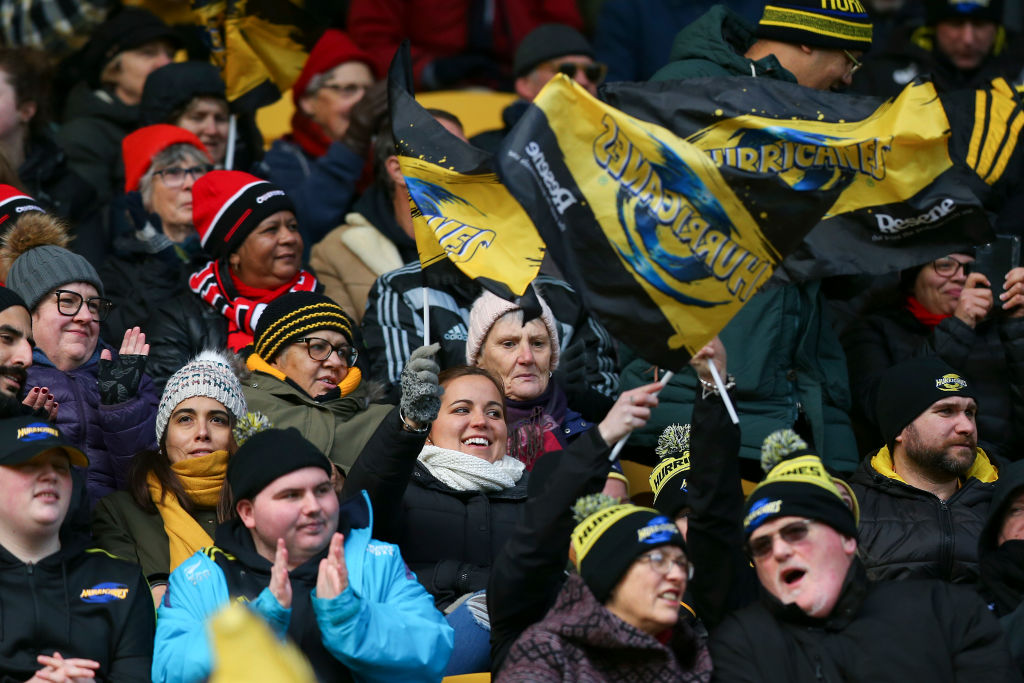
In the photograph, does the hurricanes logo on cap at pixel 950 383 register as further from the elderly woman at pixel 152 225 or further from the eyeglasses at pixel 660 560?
the elderly woman at pixel 152 225

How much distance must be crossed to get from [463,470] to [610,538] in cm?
137

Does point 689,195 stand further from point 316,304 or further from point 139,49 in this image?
point 139,49

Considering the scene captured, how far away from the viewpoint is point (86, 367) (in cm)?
729

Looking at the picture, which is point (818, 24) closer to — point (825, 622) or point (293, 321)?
point (293, 321)

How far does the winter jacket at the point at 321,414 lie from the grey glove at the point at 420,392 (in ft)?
3.32

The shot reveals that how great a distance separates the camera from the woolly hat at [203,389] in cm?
689

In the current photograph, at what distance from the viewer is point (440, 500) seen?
6.88 meters

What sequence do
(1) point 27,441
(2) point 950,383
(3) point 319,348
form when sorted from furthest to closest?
(3) point 319,348
(2) point 950,383
(1) point 27,441

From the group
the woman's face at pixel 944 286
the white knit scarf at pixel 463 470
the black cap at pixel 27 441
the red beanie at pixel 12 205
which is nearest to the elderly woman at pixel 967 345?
the woman's face at pixel 944 286

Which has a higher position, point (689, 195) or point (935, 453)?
point (689, 195)

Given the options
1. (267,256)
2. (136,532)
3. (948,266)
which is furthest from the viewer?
(948,266)

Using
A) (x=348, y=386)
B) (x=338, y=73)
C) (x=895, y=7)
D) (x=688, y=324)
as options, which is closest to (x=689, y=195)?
(x=688, y=324)

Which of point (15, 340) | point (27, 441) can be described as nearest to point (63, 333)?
point (15, 340)

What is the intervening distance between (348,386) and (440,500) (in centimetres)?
101
